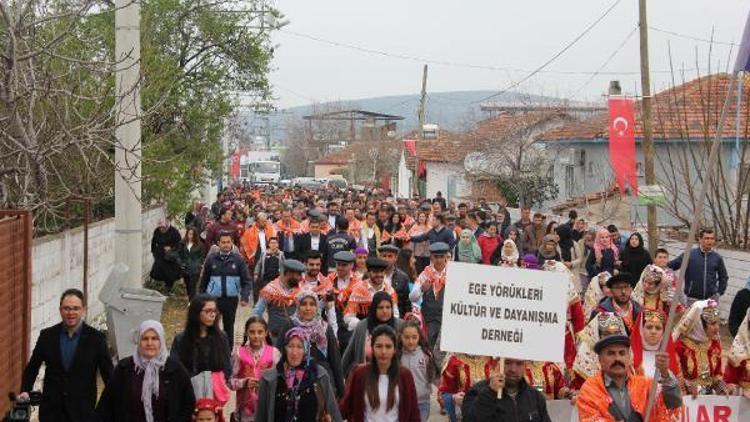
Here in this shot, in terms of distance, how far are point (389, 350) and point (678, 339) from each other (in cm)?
289

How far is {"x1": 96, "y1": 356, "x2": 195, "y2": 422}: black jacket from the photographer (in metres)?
7.75

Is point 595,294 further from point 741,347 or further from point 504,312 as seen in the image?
point 504,312

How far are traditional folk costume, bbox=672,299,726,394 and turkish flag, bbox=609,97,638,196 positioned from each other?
39.2ft

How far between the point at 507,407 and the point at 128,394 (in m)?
2.29

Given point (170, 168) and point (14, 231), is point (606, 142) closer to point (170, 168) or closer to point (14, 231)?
point (170, 168)

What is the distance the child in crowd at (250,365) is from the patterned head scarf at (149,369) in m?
1.15

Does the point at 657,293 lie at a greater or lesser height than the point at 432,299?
greater

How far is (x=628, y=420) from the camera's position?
7094mm

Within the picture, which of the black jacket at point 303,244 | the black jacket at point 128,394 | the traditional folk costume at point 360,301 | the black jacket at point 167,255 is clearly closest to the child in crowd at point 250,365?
the black jacket at point 128,394

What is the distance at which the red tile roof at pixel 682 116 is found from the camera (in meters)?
24.5

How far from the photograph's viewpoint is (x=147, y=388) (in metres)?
7.73

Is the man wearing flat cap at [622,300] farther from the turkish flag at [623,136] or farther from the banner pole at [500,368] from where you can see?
the turkish flag at [623,136]

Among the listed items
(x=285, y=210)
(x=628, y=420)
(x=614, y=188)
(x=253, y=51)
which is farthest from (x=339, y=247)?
(x=614, y=188)

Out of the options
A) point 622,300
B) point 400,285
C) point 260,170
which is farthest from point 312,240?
point 260,170
